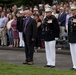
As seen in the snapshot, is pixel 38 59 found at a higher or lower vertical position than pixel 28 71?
higher

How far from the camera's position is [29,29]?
46.4 ft

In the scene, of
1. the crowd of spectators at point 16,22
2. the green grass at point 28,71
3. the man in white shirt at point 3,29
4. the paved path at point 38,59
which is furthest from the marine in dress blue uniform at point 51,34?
the man in white shirt at point 3,29

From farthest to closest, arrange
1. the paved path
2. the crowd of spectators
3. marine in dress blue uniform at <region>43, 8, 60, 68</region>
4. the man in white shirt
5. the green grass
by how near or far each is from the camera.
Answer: the man in white shirt, the crowd of spectators, the paved path, marine in dress blue uniform at <region>43, 8, 60, 68</region>, the green grass

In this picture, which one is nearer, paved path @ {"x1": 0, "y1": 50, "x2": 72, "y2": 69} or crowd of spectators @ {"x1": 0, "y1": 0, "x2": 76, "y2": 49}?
paved path @ {"x1": 0, "y1": 50, "x2": 72, "y2": 69}

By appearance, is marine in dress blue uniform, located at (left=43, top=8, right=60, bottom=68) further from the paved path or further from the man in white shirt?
the man in white shirt

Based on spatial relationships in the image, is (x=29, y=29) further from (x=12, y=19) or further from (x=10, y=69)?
(x=12, y=19)

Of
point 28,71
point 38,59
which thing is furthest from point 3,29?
point 28,71

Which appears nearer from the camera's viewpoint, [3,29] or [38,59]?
[38,59]

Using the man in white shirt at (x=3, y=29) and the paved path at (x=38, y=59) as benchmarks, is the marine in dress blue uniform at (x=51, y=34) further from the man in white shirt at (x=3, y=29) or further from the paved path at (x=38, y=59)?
the man in white shirt at (x=3, y=29)

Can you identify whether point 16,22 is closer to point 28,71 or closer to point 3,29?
point 3,29

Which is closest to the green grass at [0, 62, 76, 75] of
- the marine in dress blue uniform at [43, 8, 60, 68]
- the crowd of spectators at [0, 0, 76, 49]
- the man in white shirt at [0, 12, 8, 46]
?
the marine in dress blue uniform at [43, 8, 60, 68]

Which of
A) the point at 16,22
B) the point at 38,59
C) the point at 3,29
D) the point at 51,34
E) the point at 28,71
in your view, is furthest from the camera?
the point at 3,29

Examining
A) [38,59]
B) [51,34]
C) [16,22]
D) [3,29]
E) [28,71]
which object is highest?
[16,22]

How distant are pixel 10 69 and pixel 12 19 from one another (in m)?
8.14
